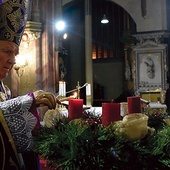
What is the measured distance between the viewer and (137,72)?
9992 mm

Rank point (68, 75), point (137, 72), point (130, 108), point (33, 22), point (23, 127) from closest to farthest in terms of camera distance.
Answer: point (23, 127), point (130, 108), point (33, 22), point (137, 72), point (68, 75)

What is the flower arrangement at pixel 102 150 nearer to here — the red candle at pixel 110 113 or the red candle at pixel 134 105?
the red candle at pixel 110 113

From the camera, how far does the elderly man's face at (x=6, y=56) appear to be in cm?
89

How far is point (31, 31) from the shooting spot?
5281 mm

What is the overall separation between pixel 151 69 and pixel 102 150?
9.23 m

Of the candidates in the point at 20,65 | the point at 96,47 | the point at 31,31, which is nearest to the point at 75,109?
the point at 20,65

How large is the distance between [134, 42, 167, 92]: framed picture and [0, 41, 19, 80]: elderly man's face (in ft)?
29.6

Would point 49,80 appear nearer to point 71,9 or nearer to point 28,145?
point 28,145

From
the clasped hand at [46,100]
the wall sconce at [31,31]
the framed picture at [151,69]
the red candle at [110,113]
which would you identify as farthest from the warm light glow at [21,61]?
the framed picture at [151,69]

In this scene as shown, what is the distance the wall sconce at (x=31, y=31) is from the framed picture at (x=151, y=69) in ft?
16.9

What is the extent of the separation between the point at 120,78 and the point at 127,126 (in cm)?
1159

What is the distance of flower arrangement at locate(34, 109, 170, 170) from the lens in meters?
0.79

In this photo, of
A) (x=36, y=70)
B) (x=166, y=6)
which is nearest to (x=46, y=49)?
(x=36, y=70)

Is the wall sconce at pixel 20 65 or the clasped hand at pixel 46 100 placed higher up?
the wall sconce at pixel 20 65
